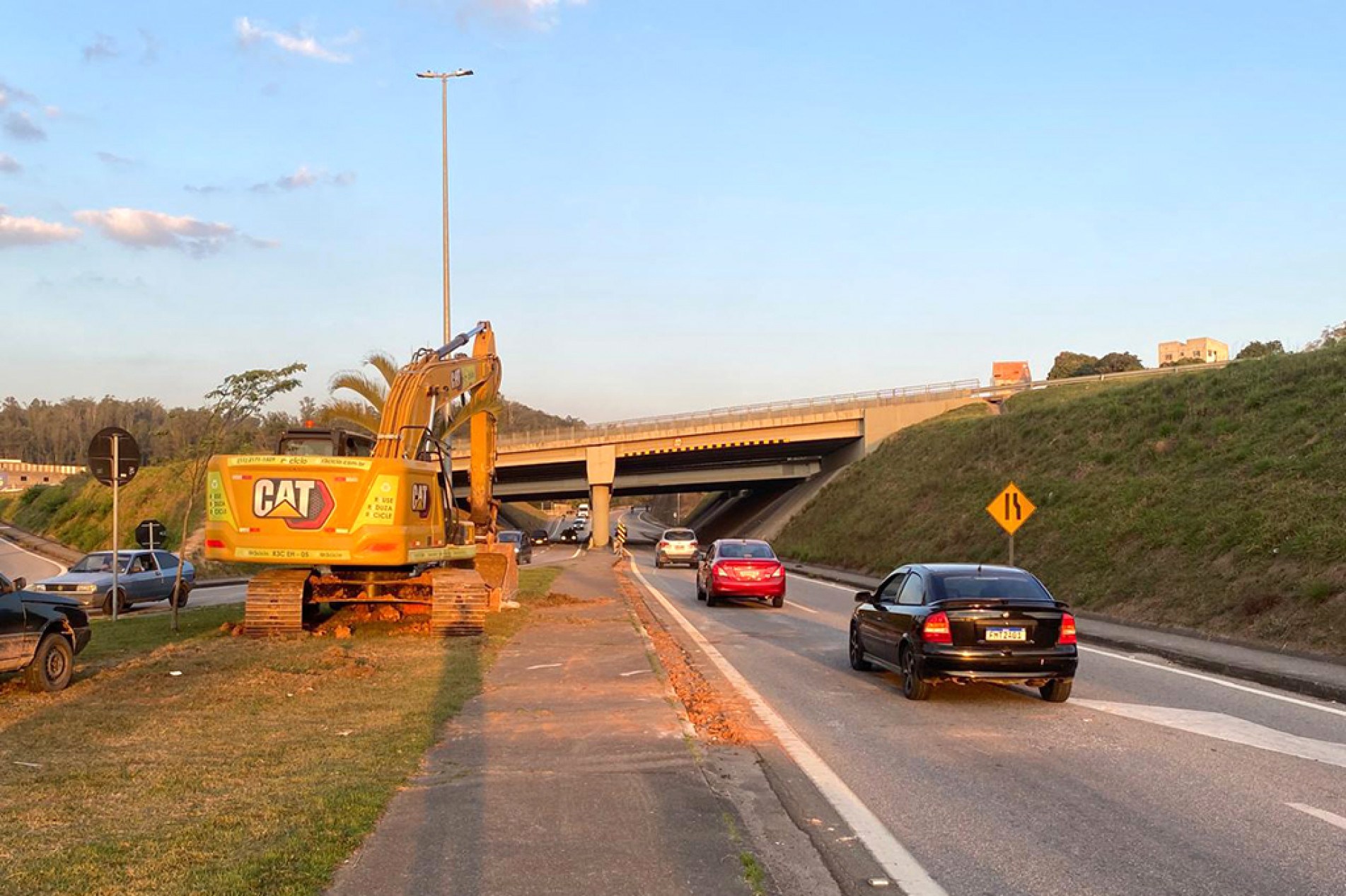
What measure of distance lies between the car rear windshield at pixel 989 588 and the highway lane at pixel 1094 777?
1179 millimetres

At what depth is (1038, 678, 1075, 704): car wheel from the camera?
38.8 ft

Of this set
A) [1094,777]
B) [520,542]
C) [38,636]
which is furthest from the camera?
[520,542]

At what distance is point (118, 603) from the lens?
83.5 feet

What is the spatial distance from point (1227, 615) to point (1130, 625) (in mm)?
1979

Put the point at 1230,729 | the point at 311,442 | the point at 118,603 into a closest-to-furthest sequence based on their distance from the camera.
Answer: the point at 1230,729, the point at 311,442, the point at 118,603

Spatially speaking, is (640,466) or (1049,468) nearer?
(1049,468)

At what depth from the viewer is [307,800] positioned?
6801 millimetres

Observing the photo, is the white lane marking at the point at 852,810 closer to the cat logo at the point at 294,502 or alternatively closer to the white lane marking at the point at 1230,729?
the white lane marking at the point at 1230,729

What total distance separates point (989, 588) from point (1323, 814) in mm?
5240

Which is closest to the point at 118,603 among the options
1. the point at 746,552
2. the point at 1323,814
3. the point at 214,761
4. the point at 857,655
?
the point at 746,552

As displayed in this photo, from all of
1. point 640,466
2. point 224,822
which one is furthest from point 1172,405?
point 640,466

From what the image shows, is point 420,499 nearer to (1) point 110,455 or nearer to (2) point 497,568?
(2) point 497,568

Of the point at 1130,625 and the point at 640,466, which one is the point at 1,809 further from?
the point at 640,466

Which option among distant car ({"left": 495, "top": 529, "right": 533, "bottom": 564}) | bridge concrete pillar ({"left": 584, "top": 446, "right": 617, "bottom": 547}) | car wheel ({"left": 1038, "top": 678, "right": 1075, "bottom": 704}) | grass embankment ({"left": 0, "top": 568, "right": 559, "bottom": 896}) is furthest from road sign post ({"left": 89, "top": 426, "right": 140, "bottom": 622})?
bridge concrete pillar ({"left": 584, "top": 446, "right": 617, "bottom": 547})
